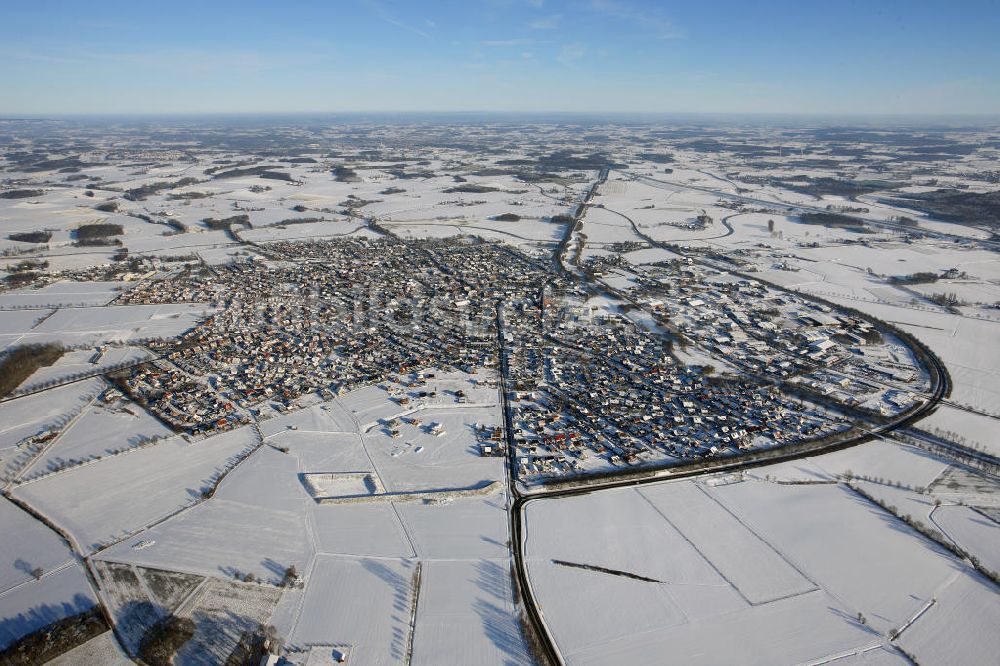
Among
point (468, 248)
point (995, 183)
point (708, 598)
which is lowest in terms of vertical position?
point (708, 598)

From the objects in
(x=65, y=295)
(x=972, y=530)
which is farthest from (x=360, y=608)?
(x=65, y=295)

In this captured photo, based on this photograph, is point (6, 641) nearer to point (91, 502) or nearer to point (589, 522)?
point (91, 502)

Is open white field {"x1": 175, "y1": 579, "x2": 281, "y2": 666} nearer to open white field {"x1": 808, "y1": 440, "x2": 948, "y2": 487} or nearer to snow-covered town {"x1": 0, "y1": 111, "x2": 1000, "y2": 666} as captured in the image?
snow-covered town {"x1": 0, "y1": 111, "x2": 1000, "y2": 666}

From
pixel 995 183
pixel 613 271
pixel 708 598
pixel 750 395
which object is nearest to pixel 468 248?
pixel 613 271

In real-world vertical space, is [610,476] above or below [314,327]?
below

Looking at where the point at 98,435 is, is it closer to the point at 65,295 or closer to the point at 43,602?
the point at 43,602

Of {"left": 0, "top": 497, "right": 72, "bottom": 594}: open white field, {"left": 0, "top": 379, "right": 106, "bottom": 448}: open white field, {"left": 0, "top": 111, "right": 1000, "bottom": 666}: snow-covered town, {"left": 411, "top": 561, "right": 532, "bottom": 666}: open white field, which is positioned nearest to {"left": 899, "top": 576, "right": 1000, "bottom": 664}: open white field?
{"left": 0, "top": 111, "right": 1000, "bottom": 666}: snow-covered town
